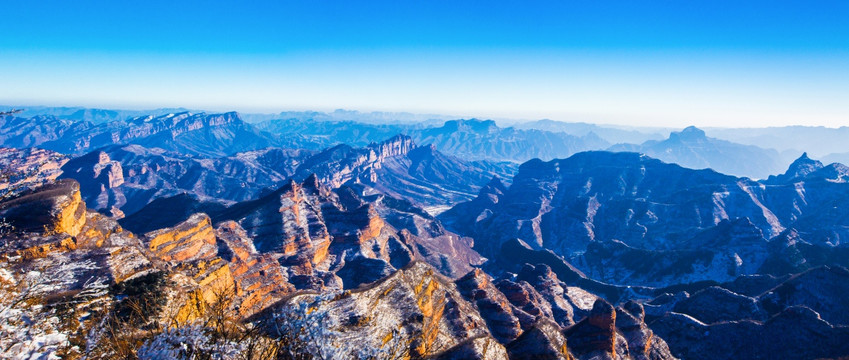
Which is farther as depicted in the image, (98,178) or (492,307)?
(98,178)

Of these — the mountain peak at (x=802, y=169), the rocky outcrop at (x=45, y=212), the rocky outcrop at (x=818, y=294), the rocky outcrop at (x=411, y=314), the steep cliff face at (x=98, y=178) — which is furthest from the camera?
the mountain peak at (x=802, y=169)

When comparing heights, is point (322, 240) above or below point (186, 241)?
below

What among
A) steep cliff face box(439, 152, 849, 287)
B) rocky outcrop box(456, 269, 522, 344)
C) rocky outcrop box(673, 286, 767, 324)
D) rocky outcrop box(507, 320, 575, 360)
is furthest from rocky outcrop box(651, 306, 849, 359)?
steep cliff face box(439, 152, 849, 287)

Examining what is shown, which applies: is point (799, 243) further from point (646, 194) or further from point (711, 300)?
point (646, 194)

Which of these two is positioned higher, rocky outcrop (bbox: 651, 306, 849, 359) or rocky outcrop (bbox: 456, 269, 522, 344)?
rocky outcrop (bbox: 456, 269, 522, 344)

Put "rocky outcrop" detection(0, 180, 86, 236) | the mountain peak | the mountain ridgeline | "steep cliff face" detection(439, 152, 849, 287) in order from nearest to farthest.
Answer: the mountain ridgeline → "rocky outcrop" detection(0, 180, 86, 236) → "steep cliff face" detection(439, 152, 849, 287) → the mountain peak

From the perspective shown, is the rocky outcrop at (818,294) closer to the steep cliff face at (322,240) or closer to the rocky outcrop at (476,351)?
the rocky outcrop at (476,351)

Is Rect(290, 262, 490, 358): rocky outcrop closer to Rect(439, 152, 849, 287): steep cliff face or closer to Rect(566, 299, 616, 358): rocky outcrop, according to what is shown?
Rect(566, 299, 616, 358): rocky outcrop

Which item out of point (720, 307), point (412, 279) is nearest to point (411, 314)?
point (412, 279)

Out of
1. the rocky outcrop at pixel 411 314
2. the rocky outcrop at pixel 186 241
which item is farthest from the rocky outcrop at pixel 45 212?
the rocky outcrop at pixel 411 314

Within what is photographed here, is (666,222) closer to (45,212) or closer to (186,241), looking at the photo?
(186,241)

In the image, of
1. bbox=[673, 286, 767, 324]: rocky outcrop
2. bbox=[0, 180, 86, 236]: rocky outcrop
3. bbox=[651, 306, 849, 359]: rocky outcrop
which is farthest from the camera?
bbox=[673, 286, 767, 324]: rocky outcrop
